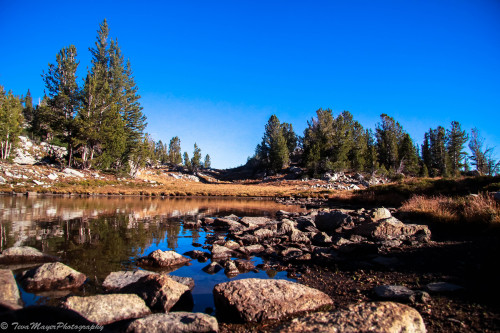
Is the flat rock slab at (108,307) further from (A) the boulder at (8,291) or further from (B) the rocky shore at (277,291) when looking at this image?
(A) the boulder at (8,291)

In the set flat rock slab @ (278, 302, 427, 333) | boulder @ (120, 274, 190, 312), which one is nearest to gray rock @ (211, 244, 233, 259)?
boulder @ (120, 274, 190, 312)

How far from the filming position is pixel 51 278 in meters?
6.01

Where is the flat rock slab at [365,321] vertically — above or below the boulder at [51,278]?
Result: above

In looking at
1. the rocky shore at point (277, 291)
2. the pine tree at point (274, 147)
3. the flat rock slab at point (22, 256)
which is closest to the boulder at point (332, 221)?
the rocky shore at point (277, 291)

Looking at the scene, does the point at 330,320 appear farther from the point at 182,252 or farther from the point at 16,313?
the point at 182,252

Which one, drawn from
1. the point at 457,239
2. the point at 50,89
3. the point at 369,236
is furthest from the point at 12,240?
the point at 50,89

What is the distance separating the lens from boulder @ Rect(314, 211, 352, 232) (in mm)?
13727

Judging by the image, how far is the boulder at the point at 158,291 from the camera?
5.16 metres

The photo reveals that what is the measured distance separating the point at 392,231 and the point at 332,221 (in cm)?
387

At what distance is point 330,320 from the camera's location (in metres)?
3.80

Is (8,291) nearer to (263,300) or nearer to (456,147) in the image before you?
(263,300)

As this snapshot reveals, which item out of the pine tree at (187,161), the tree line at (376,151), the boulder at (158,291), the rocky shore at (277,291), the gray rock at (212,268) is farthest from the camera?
the pine tree at (187,161)

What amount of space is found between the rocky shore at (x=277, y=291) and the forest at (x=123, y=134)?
38.2 meters

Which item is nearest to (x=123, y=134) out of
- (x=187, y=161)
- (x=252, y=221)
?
(x=252, y=221)
